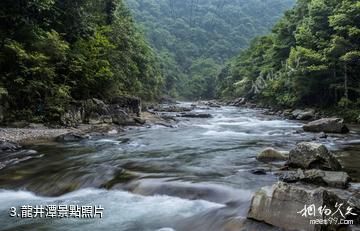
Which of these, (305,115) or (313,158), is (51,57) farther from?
(305,115)

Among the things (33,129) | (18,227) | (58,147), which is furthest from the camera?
(33,129)

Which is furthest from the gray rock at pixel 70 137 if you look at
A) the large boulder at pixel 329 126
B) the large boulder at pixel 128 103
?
the large boulder at pixel 329 126

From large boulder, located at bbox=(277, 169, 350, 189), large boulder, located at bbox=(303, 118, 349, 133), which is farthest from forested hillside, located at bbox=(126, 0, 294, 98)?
large boulder, located at bbox=(277, 169, 350, 189)

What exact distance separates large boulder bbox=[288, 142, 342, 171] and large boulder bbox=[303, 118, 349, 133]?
9.29 metres

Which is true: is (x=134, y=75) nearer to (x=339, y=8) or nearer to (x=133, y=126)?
(x=133, y=126)

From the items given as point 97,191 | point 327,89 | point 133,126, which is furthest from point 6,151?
point 327,89

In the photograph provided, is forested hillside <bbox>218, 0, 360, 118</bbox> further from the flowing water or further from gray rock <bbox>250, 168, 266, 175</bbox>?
gray rock <bbox>250, 168, 266, 175</bbox>

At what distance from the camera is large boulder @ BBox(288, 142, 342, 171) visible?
31.2ft

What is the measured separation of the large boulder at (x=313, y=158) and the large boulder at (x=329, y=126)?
30.5 feet

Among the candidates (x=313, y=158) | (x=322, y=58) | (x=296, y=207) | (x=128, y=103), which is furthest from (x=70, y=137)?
(x=322, y=58)

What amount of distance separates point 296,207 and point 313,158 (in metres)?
3.49

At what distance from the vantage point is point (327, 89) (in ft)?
102

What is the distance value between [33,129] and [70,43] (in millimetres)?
8807

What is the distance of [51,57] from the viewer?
21.4m
